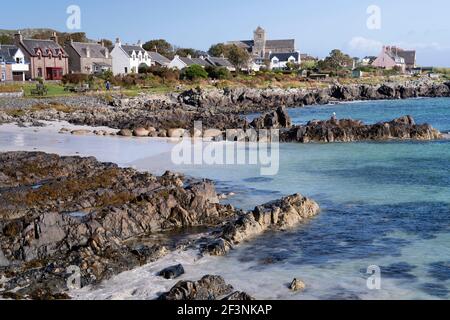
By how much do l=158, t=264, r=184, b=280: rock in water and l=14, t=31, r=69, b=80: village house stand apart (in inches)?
2749

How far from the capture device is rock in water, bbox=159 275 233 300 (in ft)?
37.1

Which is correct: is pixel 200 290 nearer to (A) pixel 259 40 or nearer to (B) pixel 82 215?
(B) pixel 82 215

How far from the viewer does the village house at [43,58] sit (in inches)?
2990

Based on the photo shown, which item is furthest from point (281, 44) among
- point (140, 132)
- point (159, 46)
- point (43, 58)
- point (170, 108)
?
point (140, 132)

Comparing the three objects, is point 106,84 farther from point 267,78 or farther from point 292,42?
point 292,42

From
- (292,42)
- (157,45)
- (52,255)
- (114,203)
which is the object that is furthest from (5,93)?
(292,42)

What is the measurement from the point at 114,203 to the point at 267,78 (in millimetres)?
78855

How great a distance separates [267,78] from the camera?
94.6m

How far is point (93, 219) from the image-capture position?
51.5ft

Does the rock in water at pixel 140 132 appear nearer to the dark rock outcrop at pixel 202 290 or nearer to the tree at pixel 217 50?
the dark rock outcrop at pixel 202 290

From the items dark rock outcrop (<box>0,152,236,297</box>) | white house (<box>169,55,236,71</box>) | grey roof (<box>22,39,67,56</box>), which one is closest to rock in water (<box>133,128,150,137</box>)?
dark rock outcrop (<box>0,152,236,297</box>)
